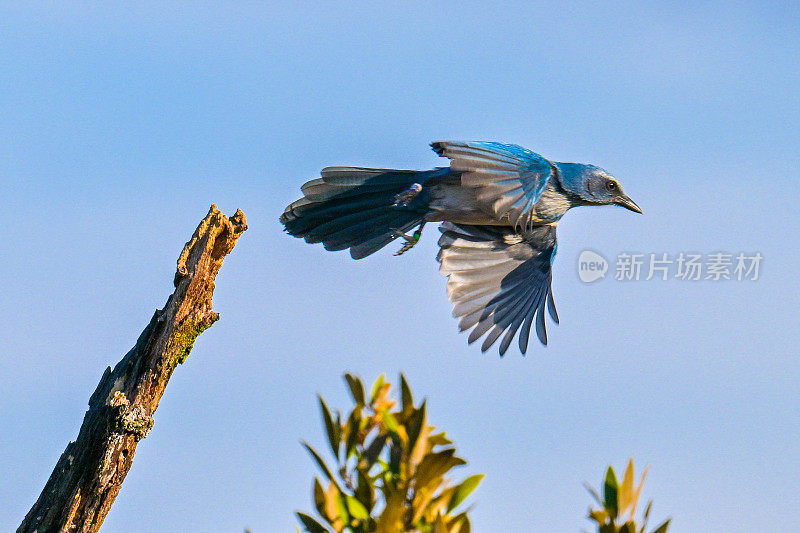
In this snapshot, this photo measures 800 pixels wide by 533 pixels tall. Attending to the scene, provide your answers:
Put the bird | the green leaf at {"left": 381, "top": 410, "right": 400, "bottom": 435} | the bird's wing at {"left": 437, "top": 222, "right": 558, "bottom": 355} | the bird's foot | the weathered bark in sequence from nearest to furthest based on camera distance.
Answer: the green leaf at {"left": 381, "top": 410, "right": 400, "bottom": 435}
the weathered bark
the bird
the bird's foot
the bird's wing at {"left": 437, "top": 222, "right": 558, "bottom": 355}

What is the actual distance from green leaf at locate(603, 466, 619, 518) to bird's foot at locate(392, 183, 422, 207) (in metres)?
4.61

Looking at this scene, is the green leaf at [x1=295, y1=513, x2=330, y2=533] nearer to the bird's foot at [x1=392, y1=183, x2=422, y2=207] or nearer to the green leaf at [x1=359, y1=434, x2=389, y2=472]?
the green leaf at [x1=359, y1=434, x2=389, y2=472]

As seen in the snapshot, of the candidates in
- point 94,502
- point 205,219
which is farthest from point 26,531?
point 205,219

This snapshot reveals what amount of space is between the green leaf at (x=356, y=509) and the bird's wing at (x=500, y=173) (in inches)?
160

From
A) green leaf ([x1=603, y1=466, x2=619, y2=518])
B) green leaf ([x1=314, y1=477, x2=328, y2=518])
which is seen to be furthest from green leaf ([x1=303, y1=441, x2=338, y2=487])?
green leaf ([x1=603, y1=466, x2=619, y2=518])

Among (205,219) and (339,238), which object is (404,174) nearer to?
(339,238)

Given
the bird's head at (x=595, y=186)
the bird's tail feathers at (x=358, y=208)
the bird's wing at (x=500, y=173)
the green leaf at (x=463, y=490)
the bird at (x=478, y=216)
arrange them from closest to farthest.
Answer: the green leaf at (x=463, y=490), the bird's wing at (x=500, y=173), the bird at (x=478, y=216), the bird's tail feathers at (x=358, y=208), the bird's head at (x=595, y=186)

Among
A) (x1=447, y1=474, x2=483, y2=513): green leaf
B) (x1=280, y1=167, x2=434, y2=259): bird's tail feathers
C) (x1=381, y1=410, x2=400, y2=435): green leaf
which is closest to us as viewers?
(x1=381, y1=410, x2=400, y2=435): green leaf

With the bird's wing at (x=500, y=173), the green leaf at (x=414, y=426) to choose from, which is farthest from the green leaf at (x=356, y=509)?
the bird's wing at (x=500, y=173)

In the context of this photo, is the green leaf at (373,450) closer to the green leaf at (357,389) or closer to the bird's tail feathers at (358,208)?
the green leaf at (357,389)

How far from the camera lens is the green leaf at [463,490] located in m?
2.08

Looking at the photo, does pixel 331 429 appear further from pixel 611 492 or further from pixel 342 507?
pixel 611 492

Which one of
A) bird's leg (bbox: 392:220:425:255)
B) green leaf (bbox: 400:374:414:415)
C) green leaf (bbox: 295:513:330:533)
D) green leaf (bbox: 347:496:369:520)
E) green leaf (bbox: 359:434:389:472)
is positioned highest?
bird's leg (bbox: 392:220:425:255)

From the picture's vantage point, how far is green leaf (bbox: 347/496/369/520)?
6.78 feet
